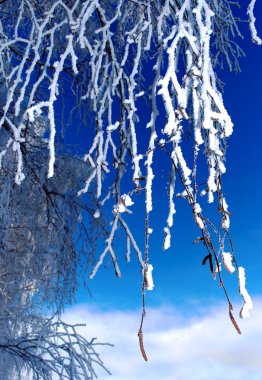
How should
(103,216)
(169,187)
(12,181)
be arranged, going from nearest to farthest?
1. (169,187)
2. (12,181)
3. (103,216)

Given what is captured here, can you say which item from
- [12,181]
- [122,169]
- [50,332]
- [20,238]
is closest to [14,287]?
[20,238]

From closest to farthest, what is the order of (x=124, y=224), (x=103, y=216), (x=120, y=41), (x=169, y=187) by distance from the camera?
1. (x=169, y=187)
2. (x=124, y=224)
3. (x=120, y=41)
4. (x=103, y=216)

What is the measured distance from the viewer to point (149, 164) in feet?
6.95

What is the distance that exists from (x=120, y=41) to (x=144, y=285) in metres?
3.47

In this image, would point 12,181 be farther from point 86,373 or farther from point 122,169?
point 122,169

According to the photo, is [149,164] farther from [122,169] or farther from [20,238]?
[20,238]

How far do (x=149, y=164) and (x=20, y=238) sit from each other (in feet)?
17.8

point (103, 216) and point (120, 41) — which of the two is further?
point (103, 216)

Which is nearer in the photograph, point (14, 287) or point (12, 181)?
point (12, 181)

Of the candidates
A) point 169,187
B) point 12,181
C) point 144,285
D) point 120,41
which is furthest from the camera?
point 12,181

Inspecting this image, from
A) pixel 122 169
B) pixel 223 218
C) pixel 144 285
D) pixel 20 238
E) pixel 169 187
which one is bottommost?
pixel 144 285

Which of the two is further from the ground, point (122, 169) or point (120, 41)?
point (120, 41)

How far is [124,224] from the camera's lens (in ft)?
8.76

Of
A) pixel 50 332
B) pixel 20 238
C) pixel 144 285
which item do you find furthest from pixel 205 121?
pixel 20 238
